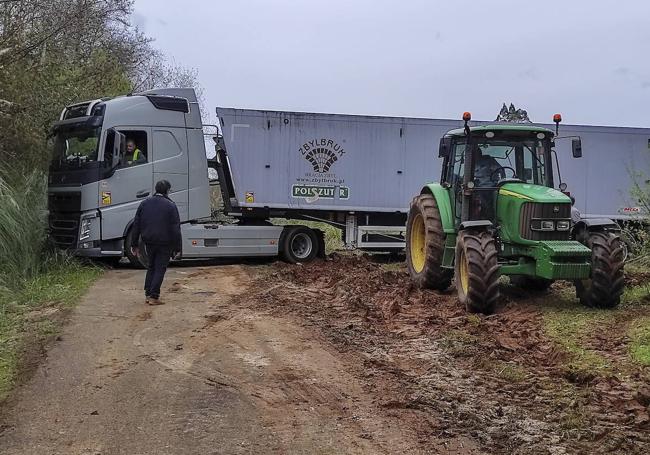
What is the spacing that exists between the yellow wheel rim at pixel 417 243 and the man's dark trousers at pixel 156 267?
4042 millimetres

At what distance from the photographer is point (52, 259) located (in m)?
12.9

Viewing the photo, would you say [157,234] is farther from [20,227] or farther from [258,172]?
[258,172]

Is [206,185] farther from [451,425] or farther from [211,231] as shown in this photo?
[451,425]

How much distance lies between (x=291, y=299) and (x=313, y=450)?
5.83 metres

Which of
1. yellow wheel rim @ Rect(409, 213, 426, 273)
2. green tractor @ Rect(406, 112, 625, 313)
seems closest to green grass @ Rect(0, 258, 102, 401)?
green tractor @ Rect(406, 112, 625, 313)

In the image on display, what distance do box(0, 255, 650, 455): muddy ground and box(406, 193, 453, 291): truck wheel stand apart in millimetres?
840

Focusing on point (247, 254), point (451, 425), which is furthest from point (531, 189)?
point (247, 254)

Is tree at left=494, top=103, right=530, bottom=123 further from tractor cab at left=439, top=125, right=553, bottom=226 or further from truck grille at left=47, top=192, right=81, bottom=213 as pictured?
truck grille at left=47, top=192, right=81, bottom=213

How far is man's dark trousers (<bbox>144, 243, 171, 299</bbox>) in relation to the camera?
972cm

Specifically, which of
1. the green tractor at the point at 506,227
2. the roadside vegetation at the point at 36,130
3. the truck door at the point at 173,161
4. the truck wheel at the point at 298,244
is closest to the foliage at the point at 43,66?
the roadside vegetation at the point at 36,130

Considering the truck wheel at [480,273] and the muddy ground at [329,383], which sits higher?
the truck wheel at [480,273]

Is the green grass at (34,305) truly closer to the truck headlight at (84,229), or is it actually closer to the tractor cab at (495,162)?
the truck headlight at (84,229)

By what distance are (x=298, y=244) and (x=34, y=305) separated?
6.78m

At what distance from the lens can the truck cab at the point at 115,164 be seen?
1326 centimetres
